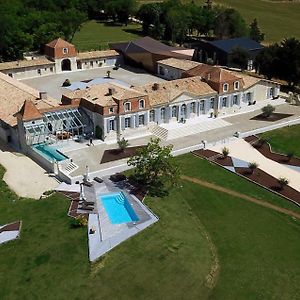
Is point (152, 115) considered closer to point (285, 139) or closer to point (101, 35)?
point (285, 139)

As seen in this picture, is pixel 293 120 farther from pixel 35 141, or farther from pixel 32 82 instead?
pixel 32 82

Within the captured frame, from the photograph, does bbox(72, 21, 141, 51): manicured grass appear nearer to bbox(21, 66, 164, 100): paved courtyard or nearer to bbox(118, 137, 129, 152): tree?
bbox(21, 66, 164, 100): paved courtyard

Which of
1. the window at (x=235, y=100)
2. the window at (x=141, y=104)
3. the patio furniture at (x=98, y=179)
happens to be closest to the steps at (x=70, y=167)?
the patio furniture at (x=98, y=179)

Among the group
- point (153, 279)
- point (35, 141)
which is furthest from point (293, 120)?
point (153, 279)

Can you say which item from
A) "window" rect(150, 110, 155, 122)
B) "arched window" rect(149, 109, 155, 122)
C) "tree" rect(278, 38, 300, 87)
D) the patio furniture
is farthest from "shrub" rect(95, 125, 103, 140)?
"tree" rect(278, 38, 300, 87)

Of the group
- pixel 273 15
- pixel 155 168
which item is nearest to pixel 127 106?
pixel 155 168

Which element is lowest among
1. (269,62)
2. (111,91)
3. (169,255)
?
(169,255)
